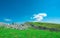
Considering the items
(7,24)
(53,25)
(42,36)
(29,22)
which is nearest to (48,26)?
(53,25)

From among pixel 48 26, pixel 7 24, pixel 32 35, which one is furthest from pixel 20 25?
pixel 32 35

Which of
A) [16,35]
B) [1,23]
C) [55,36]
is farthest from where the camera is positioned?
[1,23]

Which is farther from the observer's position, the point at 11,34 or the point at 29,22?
the point at 29,22

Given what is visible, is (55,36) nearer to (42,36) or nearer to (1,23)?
(42,36)

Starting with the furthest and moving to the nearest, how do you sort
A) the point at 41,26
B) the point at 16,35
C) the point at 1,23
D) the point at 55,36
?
the point at 41,26 → the point at 1,23 → the point at 55,36 → the point at 16,35

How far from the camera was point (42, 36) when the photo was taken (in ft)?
44.5

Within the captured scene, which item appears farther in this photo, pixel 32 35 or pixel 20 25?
pixel 20 25

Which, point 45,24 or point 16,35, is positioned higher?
point 45,24

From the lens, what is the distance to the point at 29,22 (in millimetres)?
19547

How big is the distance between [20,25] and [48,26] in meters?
3.03

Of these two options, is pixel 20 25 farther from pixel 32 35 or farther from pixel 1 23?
pixel 32 35

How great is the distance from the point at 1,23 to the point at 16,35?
4748mm

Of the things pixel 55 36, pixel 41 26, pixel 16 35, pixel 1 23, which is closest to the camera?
pixel 16 35

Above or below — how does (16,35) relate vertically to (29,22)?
below
